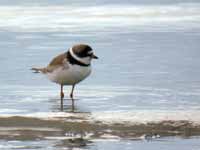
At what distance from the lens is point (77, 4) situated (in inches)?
765

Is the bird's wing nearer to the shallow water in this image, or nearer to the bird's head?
the bird's head

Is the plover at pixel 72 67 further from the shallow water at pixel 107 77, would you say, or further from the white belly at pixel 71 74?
the shallow water at pixel 107 77

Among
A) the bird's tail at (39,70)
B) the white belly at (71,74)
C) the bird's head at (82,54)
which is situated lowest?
the white belly at (71,74)

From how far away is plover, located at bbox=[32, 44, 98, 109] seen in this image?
11.5 m

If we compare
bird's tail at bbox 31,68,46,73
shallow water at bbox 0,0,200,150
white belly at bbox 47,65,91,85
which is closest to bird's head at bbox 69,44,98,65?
white belly at bbox 47,65,91,85

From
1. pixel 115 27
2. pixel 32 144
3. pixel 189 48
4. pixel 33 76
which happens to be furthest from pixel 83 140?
pixel 115 27

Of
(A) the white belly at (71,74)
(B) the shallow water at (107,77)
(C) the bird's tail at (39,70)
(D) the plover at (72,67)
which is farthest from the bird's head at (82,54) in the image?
(C) the bird's tail at (39,70)

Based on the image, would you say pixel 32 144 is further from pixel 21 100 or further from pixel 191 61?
pixel 191 61

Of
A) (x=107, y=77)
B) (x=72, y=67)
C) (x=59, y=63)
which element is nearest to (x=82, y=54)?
(x=72, y=67)

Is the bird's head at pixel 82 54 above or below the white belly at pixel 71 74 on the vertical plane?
above

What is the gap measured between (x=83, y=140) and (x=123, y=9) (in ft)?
32.7

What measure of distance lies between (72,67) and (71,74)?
0.34 feet

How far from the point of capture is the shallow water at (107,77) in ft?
29.7

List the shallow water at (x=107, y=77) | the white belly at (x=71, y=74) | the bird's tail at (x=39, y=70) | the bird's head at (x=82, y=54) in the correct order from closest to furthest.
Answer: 1. the shallow water at (x=107, y=77)
2. the white belly at (x=71, y=74)
3. the bird's head at (x=82, y=54)
4. the bird's tail at (x=39, y=70)
